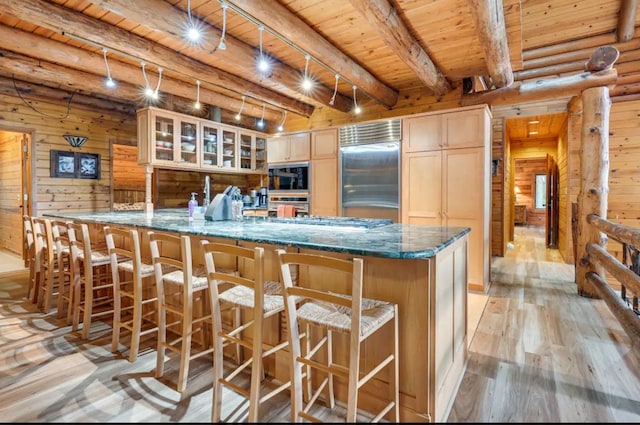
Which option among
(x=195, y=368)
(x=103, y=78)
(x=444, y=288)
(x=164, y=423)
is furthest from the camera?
(x=103, y=78)

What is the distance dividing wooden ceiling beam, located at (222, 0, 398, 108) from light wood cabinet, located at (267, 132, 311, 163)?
1.33 metres

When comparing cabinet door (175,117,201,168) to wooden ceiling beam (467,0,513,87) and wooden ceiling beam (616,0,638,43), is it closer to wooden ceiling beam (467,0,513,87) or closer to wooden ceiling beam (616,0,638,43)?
wooden ceiling beam (467,0,513,87)

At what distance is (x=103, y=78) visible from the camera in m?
4.28

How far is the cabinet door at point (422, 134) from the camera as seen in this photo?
4.06 meters

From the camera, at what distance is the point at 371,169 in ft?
15.0

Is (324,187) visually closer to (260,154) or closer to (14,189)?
(260,154)

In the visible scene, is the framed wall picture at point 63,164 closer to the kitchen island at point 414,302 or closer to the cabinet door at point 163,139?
the cabinet door at point 163,139

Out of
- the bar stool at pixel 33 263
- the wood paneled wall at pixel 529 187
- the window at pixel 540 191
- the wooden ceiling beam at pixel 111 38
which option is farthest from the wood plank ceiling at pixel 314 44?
the window at pixel 540 191

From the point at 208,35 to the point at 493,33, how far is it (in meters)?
2.52

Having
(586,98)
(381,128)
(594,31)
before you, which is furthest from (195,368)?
(594,31)

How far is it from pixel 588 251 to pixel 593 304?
677 millimetres

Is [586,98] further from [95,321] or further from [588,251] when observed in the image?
[95,321]

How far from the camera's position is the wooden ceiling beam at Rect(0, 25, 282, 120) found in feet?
10.4

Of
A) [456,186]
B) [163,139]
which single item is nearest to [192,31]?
[163,139]
